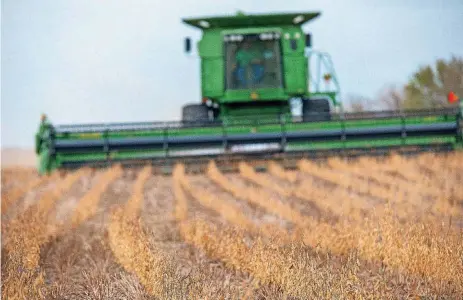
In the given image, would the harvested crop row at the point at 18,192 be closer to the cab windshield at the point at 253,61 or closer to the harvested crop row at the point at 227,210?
the harvested crop row at the point at 227,210

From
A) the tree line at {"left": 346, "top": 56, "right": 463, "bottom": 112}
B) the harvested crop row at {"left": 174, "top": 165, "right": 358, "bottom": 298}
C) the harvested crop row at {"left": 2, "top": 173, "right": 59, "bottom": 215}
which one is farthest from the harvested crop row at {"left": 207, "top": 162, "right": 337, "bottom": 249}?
the tree line at {"left": 346, "top": 56, "right": 463, "bottom": 112}

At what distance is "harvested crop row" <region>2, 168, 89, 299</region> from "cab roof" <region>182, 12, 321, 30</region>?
8.24 m

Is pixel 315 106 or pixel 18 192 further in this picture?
pixel 315 106

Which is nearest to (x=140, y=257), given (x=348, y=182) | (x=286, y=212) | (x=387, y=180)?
(x=286, y=212)

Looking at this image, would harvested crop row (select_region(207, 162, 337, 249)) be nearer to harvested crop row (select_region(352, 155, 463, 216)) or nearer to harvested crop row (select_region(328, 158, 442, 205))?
harvested crop row (select_region(352, 155, 463, 216))

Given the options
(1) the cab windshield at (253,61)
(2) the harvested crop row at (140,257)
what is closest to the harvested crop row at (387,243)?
(2) the harvested crop row at (140,257)

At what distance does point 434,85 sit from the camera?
31.6 m

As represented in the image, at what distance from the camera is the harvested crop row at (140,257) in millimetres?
4102

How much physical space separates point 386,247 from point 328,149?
8673mm

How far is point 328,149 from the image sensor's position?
45.5 feet

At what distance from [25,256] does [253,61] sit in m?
10.2

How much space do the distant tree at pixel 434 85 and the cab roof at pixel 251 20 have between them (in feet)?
51.9

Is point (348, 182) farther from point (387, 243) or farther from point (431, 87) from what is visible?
point (431, 87)

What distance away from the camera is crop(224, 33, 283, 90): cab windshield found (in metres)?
14.8
